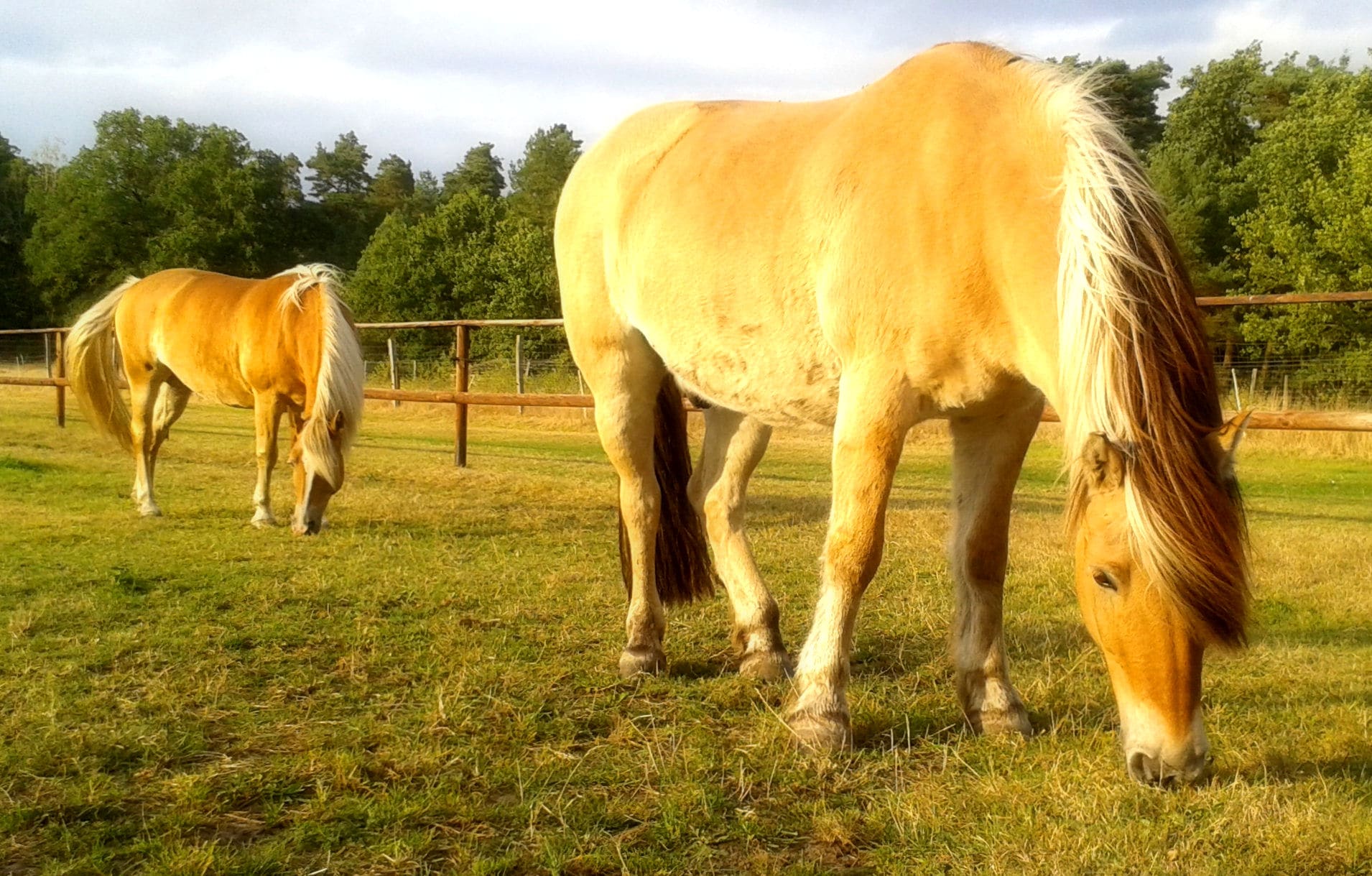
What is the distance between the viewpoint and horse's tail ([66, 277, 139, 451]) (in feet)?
27.5

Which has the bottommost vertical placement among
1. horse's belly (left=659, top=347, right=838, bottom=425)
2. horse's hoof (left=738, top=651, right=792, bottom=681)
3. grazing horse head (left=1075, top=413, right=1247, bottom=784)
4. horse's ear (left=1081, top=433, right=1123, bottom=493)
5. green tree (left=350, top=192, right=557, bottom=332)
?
horse's hoof (left=738, top=651, right=792, bottom=681)

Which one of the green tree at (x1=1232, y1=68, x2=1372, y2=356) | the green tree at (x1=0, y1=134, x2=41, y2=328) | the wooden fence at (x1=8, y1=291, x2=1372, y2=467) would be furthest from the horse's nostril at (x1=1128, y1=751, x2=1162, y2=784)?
the green tree at (x1=0, y1=134, x2=41, y2=328)

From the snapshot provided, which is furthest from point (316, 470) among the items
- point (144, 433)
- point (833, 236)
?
point (833, 236)

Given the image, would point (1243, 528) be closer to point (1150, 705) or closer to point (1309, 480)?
point (1150, 705)

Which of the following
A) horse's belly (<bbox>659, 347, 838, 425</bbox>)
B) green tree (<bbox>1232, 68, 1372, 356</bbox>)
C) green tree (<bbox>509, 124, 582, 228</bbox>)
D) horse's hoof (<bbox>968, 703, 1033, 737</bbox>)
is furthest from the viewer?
green tree (<bbox>509, 124, 582, 228</bbox>)

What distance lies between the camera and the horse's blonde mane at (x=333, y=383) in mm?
6602

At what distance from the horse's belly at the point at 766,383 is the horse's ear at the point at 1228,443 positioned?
1218mm

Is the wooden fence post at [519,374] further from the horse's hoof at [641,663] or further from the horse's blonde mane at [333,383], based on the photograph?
the horse's hoof at [641,663]

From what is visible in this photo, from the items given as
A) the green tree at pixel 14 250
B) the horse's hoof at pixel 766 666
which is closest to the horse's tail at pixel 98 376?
the horse's hoof at pixel 766 666

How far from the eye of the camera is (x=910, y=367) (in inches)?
109

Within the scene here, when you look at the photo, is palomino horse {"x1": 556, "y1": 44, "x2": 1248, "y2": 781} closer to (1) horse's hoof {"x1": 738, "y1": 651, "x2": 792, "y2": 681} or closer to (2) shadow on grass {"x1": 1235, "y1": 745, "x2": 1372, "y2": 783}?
(1) horse's hoof {"x1": 738, "y1": 651, "x2": 792, "y2": 681}

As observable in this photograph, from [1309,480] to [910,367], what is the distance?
10878 millimetres

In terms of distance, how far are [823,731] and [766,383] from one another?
1.22m

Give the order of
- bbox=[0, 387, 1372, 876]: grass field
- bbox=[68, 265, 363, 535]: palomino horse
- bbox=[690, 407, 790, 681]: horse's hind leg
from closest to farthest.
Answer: bbox=[0, 387, 1372, 876]: grass field < bbox=[690, 407, 790, 681]: horse's hind leg < bbox=[68, 265, 363, 535]: palomino horse
